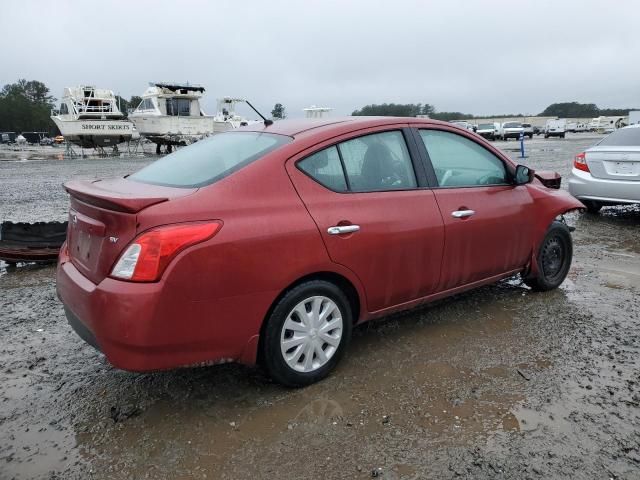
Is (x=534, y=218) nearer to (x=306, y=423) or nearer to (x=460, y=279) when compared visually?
(x=460, y=279)

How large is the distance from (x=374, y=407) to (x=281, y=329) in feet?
2.26

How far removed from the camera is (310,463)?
2436 millimetres

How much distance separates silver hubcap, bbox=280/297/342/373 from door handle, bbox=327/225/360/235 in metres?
0.40

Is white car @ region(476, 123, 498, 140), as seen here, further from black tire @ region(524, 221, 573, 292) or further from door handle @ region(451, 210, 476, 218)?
door handle @ region(451, 210, 476, 218)

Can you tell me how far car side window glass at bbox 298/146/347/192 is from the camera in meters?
3.09

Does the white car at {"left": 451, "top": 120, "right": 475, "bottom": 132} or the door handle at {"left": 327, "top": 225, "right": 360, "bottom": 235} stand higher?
the white car at {"left": 451, "top": 120, "right": 475, "bottom": 132}

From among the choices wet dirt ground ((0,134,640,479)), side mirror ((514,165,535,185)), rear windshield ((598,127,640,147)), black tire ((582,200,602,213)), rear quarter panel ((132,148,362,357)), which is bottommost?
wet dirt ground ((0,134,640,479))

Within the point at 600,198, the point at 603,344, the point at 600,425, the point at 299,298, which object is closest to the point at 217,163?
the point at 299,298

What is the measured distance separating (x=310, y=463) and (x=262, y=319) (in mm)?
781

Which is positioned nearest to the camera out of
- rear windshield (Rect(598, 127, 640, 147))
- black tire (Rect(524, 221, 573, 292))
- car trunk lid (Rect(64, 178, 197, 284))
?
car trunk lid (Rect(64, 178, 197, 284))

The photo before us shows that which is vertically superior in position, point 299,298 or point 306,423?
point 299,298

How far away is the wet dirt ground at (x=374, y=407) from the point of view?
2.45m

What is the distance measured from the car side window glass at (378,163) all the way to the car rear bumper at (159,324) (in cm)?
105

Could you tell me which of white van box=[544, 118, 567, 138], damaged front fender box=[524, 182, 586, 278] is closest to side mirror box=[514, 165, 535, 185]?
damaged front fender box=[524, 182, 586, 278]
